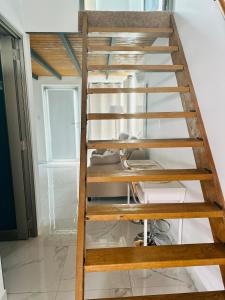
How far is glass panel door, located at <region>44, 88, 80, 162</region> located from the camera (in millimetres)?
6766

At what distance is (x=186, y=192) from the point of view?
206 cm

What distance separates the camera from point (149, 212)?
4.46 feet

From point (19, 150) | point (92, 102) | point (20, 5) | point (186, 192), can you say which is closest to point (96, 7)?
point (20, 5)

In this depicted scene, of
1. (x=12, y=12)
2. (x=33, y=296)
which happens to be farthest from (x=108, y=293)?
(x=12, y=12)

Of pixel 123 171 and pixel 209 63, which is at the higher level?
pixel 209 63

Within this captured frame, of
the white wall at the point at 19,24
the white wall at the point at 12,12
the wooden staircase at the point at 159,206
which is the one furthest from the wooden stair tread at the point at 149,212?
the white wall at the point at 12,12

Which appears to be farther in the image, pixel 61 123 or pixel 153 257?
pixel 61 123

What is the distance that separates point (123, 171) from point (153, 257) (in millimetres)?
636

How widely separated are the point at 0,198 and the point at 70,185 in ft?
7.50

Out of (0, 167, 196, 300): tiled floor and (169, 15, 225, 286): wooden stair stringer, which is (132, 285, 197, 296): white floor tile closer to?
(0, 167, 196, 300): tiled floor

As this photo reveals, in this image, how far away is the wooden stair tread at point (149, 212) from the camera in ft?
4.41

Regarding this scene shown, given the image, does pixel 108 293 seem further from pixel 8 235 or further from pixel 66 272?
pixel 8 235

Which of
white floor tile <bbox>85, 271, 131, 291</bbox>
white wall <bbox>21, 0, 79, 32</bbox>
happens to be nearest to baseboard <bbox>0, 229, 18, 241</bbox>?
white floor tile <bbox>85, 271, 131, 291</bbox>

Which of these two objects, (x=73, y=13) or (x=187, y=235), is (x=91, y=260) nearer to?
(x=187, y=235)
